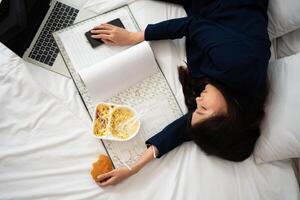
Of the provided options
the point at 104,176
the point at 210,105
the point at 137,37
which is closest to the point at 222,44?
the point at 210,105

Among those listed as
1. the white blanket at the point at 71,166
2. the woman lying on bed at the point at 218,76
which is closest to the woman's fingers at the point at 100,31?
the woman lying on bed at the point at 218,76

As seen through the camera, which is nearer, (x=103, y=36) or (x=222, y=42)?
(x=222, y=42)

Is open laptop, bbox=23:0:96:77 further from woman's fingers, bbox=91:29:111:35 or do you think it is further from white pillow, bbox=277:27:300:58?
white pillow, bbox=277:27:300:58

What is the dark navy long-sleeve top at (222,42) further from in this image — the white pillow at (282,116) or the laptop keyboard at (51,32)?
the laptop keyboard at (51,32)

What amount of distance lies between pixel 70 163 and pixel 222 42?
24.3 inches

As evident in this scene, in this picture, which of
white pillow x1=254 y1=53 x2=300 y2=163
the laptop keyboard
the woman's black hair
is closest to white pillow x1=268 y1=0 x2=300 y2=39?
white pillow x1=254 y1=53 x2=300 y2=163

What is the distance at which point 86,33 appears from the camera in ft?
3.40

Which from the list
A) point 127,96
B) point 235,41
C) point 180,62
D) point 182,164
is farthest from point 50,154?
point 235,41

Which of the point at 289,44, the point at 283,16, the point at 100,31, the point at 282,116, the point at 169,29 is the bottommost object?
the point at 282,116

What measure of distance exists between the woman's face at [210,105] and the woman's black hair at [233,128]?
0.04 ft

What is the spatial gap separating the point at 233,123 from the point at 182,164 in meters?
0.23

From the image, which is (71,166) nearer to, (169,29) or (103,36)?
(103,36)

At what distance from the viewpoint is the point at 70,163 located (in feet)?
3.00

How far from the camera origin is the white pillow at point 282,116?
2.84 feet
